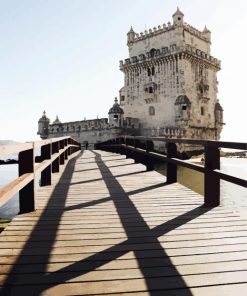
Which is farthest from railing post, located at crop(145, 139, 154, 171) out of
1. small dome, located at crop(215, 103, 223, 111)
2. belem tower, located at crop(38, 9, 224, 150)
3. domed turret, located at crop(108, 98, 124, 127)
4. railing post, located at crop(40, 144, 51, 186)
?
small dome, located at crop(215, 103, 223, 111)

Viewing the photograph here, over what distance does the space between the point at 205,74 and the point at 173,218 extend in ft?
142

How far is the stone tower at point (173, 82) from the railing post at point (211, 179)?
3465 cm

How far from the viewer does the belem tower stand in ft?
131

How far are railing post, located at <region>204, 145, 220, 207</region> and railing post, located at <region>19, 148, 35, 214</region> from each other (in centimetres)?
258

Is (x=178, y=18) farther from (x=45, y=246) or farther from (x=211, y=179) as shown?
(x=45, y=246)

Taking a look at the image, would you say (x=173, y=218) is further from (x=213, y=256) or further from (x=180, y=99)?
(x=180, y=99)

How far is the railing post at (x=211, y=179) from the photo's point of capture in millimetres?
4613

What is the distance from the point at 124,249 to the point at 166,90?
39.6m

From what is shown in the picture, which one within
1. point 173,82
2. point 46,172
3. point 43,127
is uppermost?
point 173,82

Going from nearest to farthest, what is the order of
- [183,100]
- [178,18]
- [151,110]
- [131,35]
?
[183,100], [178,18], [151,110], [131,35]

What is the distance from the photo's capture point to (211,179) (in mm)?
4758

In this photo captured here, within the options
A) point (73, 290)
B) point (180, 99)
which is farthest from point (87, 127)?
point (73, 290)

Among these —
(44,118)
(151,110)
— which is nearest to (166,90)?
(151,110)

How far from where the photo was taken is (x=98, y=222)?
3811 millimetres
